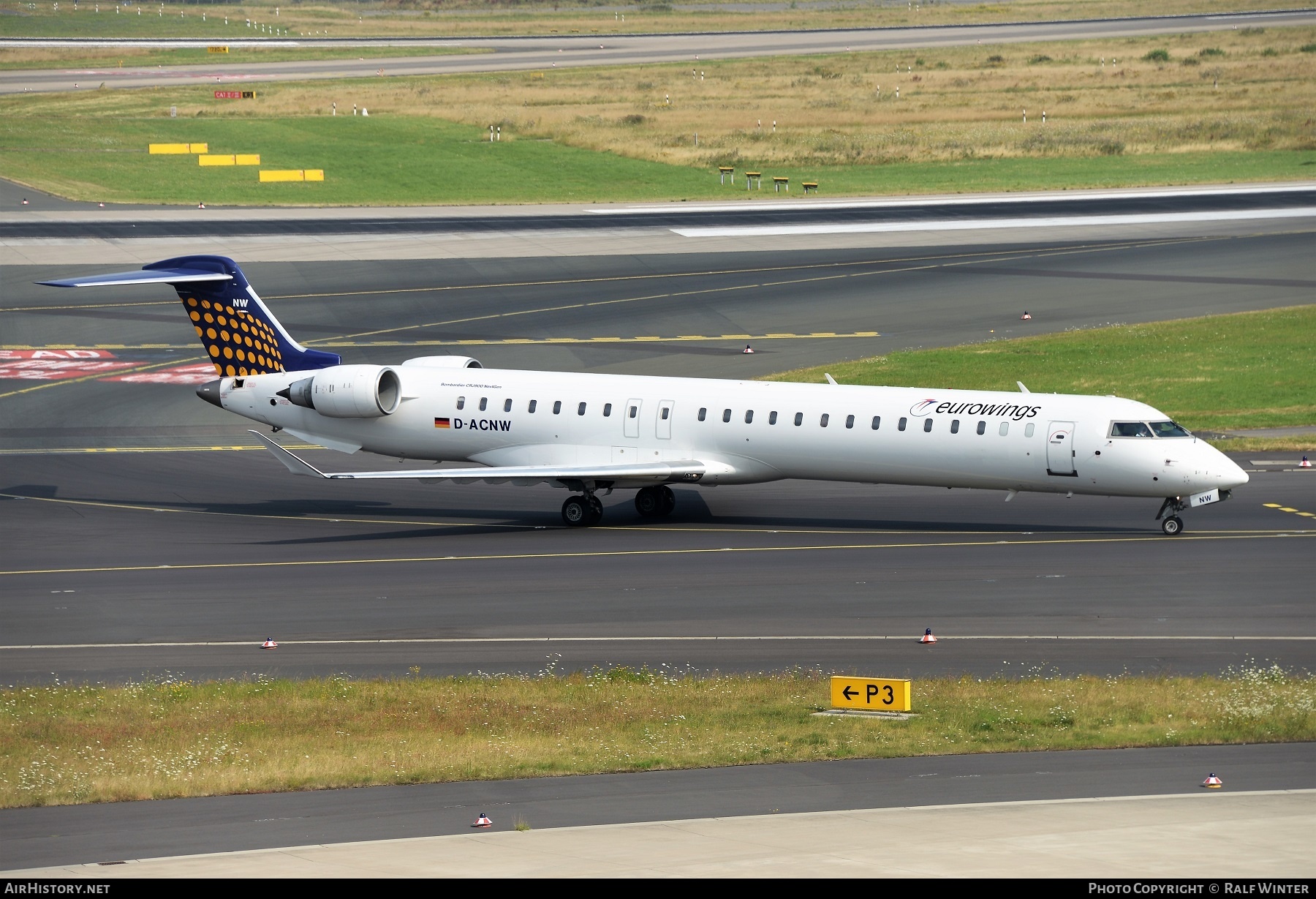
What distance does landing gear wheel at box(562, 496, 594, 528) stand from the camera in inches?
1534

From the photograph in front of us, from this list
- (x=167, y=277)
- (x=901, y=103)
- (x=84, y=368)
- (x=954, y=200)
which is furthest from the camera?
(x=901, y=103)

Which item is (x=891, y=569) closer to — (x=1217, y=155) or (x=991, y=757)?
(x=991, y=757)

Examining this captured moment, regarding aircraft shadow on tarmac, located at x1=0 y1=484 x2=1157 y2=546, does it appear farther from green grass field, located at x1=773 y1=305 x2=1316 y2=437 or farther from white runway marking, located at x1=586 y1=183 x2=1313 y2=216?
white runway marking, located at x1=586 y1=183 x2=1313 y2=216

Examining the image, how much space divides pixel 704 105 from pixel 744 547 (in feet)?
278

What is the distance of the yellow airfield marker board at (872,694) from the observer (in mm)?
23391

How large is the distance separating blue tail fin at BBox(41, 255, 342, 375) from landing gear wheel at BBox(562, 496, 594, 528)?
7.30m

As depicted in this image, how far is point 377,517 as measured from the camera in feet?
133

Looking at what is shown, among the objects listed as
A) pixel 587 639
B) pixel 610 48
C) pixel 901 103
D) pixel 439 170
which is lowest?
pixel 587 639

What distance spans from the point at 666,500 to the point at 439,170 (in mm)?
58528

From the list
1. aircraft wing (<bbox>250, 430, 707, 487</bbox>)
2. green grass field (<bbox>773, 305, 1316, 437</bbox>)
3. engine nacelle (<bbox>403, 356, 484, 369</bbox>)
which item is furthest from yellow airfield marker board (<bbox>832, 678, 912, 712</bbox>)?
green grass field (<bbox>773, 305, 1316, 437</bbox>)

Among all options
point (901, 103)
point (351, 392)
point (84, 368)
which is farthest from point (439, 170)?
point (351, 392)

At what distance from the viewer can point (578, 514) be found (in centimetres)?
3900

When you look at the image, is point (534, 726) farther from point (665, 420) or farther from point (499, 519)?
point (499, 519)

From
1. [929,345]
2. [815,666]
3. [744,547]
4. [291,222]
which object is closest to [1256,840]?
[815,666]
